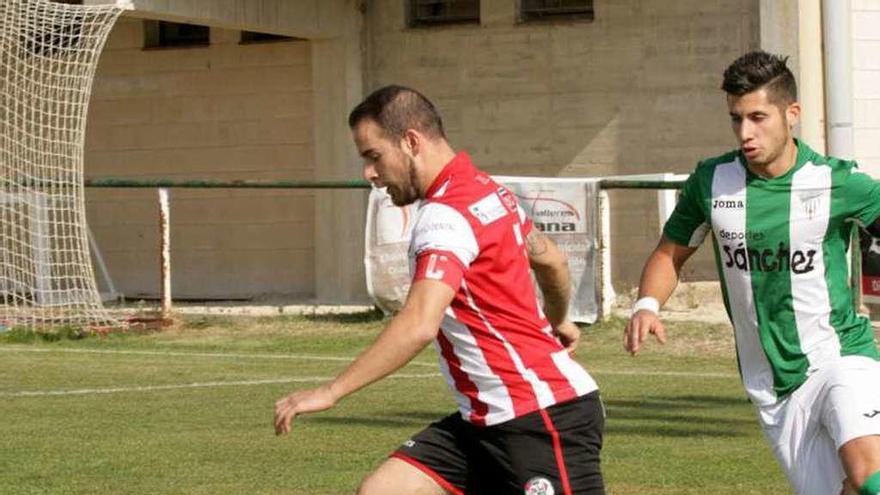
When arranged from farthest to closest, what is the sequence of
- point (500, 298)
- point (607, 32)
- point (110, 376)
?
1. point (607, 32)
2. point (110, 376)
3. point (500, 298)

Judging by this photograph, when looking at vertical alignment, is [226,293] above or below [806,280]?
below

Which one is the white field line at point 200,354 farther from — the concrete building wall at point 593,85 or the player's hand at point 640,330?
the player's hand at point 640,330

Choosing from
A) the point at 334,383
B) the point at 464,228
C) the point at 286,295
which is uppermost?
the point at 464,228

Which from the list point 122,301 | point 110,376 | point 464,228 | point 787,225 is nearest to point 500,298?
point 464,228

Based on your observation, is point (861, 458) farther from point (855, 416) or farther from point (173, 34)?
point (173, 34)

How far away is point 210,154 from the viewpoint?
26797 mm

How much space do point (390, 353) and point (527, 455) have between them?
642mm

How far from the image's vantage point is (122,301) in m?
26.1

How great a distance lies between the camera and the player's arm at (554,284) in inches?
268

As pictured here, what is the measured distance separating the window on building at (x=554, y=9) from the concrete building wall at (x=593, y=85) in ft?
0.46

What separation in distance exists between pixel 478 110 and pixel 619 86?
1.98 metres

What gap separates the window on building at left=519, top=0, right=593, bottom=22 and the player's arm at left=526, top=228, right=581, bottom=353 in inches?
698

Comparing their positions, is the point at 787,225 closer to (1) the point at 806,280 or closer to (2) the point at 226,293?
(1) the point at 806,280

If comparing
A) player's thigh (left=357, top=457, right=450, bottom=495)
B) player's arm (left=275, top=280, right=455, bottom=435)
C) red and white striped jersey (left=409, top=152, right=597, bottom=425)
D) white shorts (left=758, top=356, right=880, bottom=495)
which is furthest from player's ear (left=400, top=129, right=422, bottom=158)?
white shorts (left=758, top=356, right=880, bottom=495)
